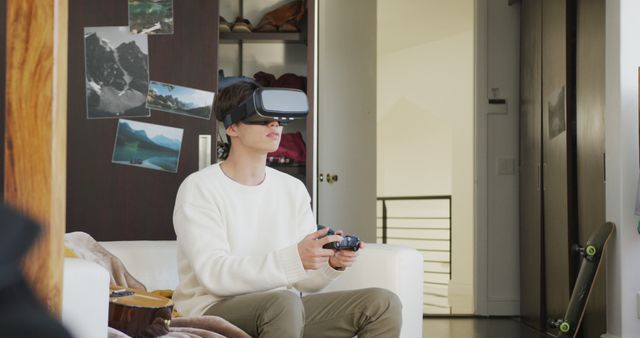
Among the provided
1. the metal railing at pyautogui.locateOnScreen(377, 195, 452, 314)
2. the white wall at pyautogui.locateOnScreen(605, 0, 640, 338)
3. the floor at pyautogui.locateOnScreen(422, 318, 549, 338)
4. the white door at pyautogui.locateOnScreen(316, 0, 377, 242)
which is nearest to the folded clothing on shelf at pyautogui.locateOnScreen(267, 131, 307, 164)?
the white door at pyautogui.locateOnScreen(316, 0, 377, 242)

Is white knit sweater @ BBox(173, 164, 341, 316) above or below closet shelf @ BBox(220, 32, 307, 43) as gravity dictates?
below

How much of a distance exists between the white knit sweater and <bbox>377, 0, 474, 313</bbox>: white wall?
5.08 metres

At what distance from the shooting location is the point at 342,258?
2584 millimetres

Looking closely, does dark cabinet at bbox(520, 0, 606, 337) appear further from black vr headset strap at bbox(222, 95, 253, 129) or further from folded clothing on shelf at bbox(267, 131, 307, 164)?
black vr headset strap at bbox(222, 95, 253, 129)

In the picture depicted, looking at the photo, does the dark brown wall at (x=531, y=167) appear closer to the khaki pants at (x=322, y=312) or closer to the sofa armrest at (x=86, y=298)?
the khaki pants at (x=322, y=312)

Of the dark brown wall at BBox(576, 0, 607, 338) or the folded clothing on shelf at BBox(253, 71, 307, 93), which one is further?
the folded clothing on shelf at BBox(253, 71, 307, 93)

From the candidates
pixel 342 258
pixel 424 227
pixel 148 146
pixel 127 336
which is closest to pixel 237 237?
pixel 342 258

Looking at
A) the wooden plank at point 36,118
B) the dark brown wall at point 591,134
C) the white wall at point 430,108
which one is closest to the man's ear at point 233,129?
the wooden plank at point 36,118

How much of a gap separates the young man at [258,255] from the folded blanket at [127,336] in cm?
10

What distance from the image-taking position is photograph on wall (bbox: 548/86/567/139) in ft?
17.3

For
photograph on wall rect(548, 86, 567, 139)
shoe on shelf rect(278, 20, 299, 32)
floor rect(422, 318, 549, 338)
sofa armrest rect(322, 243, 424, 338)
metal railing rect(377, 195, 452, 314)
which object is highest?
shoe on shelf rect(278, 20, 299, 32)

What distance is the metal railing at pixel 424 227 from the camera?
34.7ft

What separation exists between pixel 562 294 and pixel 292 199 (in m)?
2.84

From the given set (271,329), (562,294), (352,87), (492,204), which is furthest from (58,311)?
(492,204)
